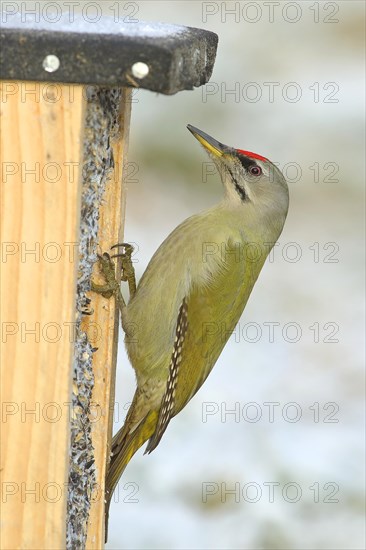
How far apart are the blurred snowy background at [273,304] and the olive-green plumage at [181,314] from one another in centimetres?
188

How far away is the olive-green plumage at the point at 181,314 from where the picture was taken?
4703 millimetres

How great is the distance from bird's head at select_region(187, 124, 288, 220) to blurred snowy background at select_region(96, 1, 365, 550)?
91.1 inches

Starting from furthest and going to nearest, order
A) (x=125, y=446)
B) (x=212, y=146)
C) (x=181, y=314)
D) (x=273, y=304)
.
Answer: (x=273, y=304) < (x=212, y=146) < (x=181, y=314) < (x=125, y=446)

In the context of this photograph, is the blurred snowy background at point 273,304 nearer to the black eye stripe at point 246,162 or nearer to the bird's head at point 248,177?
the bird's head at point 248,177

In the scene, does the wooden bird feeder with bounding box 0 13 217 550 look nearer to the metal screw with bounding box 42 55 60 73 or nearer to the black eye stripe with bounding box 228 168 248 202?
the metal screw with bounding box 42 55 60 73

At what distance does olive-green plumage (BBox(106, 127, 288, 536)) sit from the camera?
185 inches

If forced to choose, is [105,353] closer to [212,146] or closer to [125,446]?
[125,446]

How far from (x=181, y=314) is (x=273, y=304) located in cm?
401

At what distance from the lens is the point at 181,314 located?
4.73 metres

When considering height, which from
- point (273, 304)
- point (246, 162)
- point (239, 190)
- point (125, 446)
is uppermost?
point (246, 162)

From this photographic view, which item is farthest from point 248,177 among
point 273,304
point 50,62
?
point 273,304

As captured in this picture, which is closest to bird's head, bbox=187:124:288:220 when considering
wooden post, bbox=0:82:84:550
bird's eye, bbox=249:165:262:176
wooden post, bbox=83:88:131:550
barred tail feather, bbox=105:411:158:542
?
bird's eye, bbox=249:165:262:176

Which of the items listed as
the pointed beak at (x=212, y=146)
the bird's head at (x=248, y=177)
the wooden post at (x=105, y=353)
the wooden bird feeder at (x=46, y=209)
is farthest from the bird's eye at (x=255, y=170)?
the wooden bird feeder at (x=46, y=209)

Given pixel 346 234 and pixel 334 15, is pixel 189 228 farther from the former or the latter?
Answer: pixel 334 15
